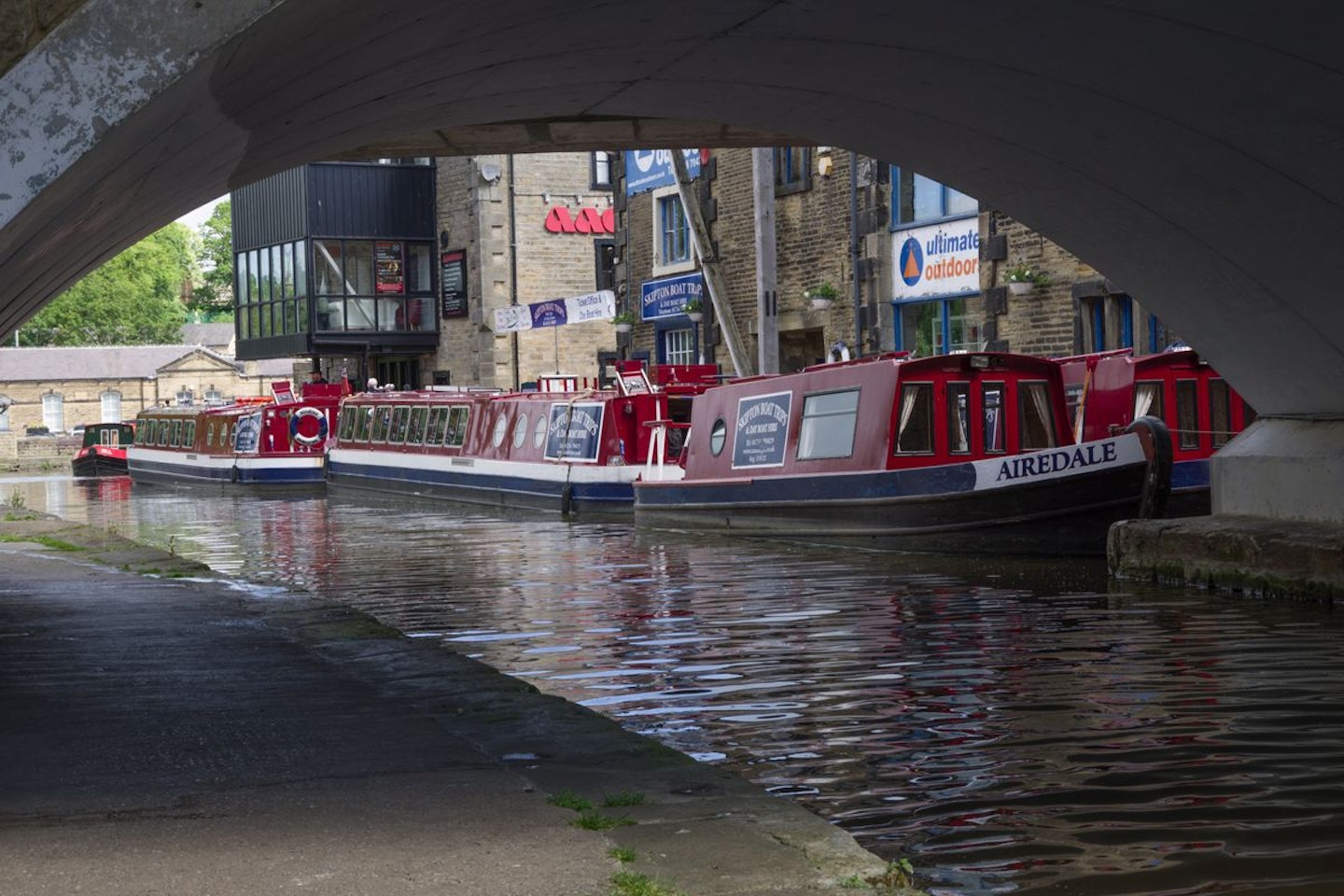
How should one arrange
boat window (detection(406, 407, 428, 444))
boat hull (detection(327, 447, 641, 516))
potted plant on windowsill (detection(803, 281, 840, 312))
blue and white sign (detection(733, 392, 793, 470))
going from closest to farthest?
blue and white sign (detection(733, 392, 793, 470))
boat hull (detection(327, 447, 641, 516))
potted plant on windowsill (detection(803, 281, 840, 312))
boat window (detection(406, 407, 428, 444))

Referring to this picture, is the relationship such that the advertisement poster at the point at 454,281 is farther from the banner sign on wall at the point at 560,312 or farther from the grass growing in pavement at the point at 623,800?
the grass growing in pavement at the point at 623,800

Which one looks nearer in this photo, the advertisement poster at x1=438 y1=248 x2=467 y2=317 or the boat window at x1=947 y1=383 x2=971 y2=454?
the boat window at x1=947 y1=383 x2=971 y2=454

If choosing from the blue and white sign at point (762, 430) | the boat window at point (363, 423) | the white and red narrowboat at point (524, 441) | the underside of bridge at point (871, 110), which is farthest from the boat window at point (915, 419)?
the boat window at point (363, 423)

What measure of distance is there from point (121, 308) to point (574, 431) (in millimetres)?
61438

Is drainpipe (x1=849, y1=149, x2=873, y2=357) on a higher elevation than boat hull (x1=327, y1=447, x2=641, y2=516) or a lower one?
higher

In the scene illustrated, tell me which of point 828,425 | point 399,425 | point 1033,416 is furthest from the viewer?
point 399,425

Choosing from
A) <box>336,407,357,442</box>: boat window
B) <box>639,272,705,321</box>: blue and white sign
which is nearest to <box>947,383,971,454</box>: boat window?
<box>639,272,705,321</box>: blue and white sign

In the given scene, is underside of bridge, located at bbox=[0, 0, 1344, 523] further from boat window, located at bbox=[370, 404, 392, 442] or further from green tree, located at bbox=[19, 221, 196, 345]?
green tree, located at bbox=[19, 221, 196, 345]

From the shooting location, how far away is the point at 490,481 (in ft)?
90.0

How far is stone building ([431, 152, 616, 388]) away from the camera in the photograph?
4072cm

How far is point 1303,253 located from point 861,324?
15093 mm

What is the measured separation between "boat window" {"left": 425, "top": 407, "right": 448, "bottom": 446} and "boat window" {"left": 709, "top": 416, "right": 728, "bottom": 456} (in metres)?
10.5

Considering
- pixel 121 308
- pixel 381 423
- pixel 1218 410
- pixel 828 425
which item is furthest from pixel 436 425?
pixel 121 308

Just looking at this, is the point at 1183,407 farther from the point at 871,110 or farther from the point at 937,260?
the point at 871,110
